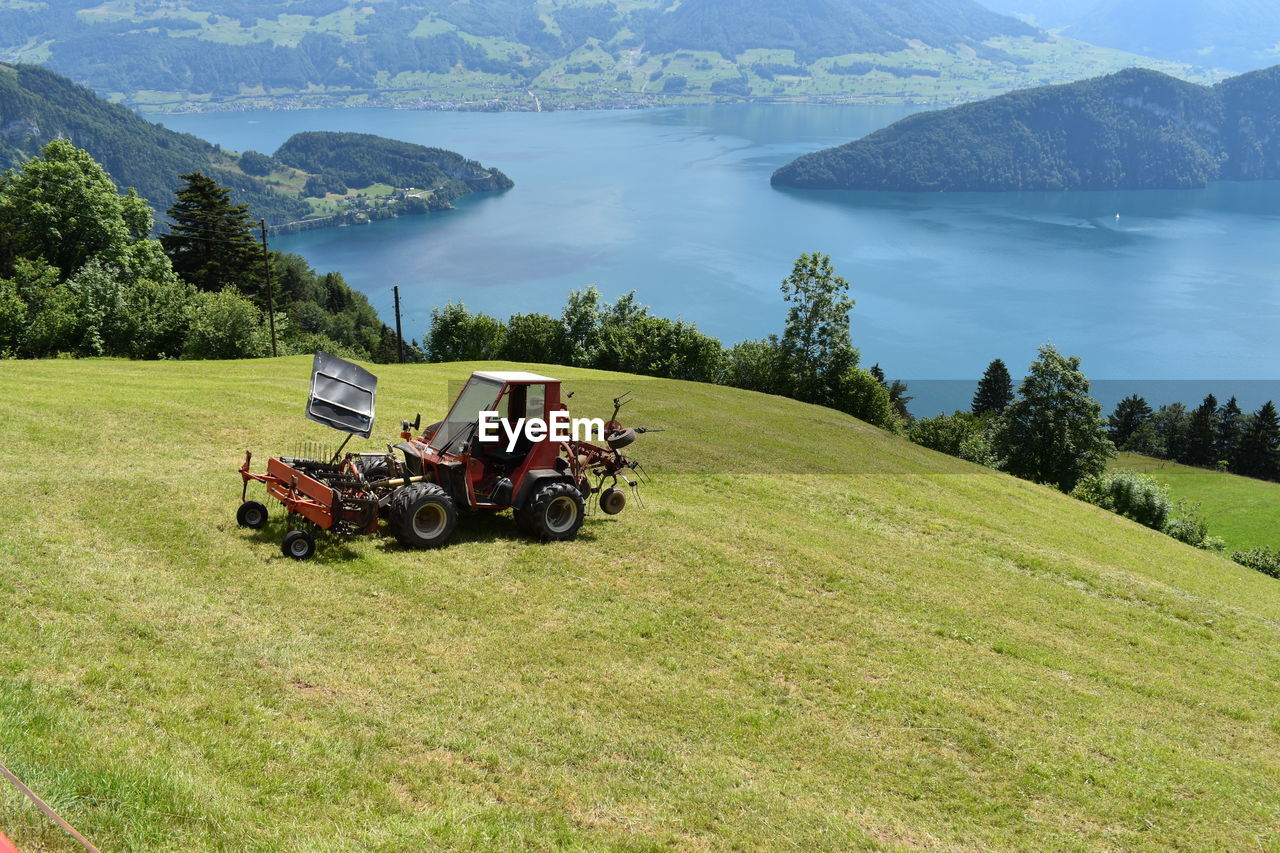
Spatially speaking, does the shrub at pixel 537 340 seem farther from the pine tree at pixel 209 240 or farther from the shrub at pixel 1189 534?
the shrub at pixel 1189 534

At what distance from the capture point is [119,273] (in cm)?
5156

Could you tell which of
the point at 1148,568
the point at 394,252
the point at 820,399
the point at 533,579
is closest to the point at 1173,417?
the point at 820,399

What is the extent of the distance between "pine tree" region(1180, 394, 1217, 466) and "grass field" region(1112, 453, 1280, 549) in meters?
3.61

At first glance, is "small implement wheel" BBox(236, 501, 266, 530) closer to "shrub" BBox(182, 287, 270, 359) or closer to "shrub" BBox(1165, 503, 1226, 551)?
"shrub" BBox(182, 287, 270, 359)

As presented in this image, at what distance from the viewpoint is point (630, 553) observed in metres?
14.0

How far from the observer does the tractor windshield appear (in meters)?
13.7

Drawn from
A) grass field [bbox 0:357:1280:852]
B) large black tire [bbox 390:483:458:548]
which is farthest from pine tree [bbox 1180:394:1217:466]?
large black tire [bbox 390:483:458:548]

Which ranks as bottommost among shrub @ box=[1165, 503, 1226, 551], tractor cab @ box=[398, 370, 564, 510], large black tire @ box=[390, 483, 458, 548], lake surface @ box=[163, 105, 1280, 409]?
shrub @ box=[1165, 503, 1226, 551]

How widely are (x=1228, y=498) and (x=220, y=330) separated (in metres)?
88.3

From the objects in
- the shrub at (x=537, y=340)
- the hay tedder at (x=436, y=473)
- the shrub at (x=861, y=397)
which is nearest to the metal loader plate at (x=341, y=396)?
the hay tedder at (x=436, y=473)

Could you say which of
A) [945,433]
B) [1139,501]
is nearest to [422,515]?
[1139,501]

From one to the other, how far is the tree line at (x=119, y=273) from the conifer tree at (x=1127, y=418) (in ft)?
312

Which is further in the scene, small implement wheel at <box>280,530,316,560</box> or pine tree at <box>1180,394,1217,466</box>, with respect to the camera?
pine tree at <box>1180,394,1217,466</box>

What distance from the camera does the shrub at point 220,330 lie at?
4444 centimetres
